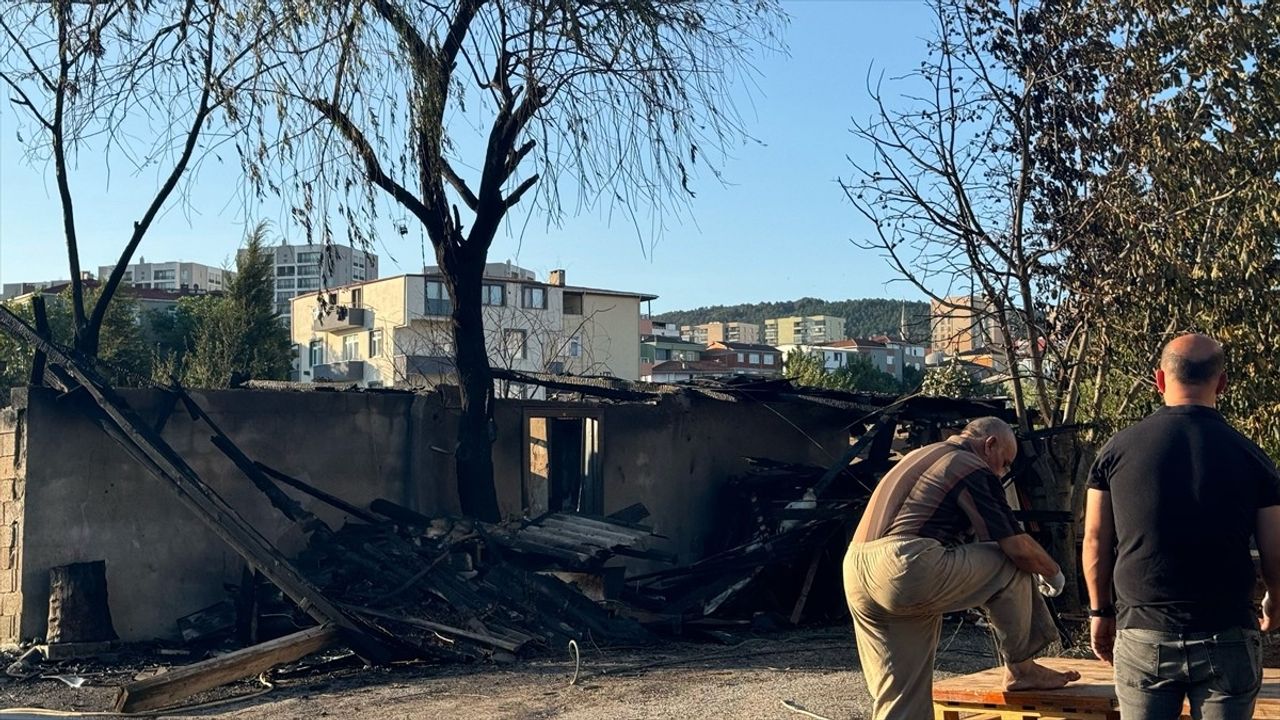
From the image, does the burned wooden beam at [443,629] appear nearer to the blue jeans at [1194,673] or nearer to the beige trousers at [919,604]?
the beige trousers at [919,604]

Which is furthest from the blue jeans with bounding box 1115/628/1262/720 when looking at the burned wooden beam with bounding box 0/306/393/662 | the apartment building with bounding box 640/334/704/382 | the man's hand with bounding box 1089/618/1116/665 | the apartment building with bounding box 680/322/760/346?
the apartment building with bounding box 680/322/760/346

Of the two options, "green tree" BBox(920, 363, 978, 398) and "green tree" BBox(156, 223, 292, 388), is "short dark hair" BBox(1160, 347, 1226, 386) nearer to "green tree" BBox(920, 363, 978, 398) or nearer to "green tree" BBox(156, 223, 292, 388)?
"green tree" BBox(920, 363, 978, 398)

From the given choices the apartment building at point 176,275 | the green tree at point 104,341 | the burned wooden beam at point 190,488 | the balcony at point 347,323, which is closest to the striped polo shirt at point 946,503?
the burned wooden beam at point 190,488

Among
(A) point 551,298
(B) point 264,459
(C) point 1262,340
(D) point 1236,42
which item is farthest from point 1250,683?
(A) point 551,298

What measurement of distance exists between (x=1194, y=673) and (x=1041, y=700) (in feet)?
4.31

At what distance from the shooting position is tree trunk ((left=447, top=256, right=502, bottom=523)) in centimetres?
1355

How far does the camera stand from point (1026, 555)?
5484 mm

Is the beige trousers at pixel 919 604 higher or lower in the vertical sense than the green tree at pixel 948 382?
lower

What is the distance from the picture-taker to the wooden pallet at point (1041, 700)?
534 cm

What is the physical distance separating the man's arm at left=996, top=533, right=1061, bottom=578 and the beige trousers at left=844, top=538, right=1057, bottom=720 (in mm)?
55

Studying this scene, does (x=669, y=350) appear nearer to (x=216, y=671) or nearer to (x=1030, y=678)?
(x=216, y=671)

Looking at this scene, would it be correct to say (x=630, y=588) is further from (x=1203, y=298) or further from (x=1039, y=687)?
(x=1039, y=687)

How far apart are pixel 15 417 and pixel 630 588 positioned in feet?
19.8

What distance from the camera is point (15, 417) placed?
11703mm
